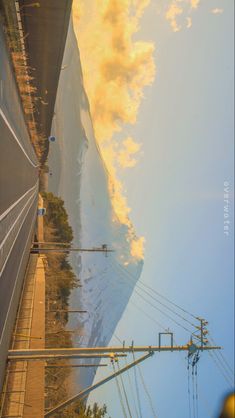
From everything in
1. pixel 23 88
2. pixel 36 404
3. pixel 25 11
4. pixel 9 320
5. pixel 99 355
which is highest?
pixel 25 11

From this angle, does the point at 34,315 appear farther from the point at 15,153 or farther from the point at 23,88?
the point at 23,88

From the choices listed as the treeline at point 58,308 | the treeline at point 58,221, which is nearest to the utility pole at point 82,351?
the treeline at point 58,308

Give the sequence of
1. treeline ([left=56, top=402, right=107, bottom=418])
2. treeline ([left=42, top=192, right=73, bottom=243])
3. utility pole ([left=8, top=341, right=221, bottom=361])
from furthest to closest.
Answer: treeline ([left=42, top=192, right=73, bottom=243])
treeline ([left=56, top=402, right=107, bottom=418])
utility pole ([left=8, top=341, right=221, bottom=361])

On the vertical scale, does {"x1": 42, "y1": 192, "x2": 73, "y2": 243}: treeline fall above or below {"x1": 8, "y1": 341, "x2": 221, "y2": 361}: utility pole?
above

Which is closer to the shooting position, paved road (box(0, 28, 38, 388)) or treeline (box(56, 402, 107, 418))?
paved road (box(0, 28, 38, 388))

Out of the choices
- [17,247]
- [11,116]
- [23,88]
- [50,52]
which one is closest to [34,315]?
[17,247]

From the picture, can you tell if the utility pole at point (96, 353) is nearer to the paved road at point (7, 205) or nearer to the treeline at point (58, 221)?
the paved road at point (7, 205)

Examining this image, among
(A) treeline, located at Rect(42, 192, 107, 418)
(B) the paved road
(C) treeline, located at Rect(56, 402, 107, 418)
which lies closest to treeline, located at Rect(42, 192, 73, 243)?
(A) treeline, located at Rect(42, 192, 107, 418)

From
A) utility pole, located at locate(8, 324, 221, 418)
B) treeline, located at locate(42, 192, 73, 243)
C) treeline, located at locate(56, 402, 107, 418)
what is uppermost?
treeline, located at locate(42, 192, 73, 243)

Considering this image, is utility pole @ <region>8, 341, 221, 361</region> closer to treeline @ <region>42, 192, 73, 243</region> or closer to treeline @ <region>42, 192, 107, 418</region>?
treeline @ <region>42, 192, 107, 418</region>

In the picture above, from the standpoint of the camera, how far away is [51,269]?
136 feet

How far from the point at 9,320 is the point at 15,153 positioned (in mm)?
7759

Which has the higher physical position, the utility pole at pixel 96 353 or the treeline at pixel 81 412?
the utility pole at pixel 96 353

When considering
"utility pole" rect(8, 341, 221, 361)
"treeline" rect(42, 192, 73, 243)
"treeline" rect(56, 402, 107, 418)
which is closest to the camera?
"utility pole" rect(8, 341, 221, 361)
